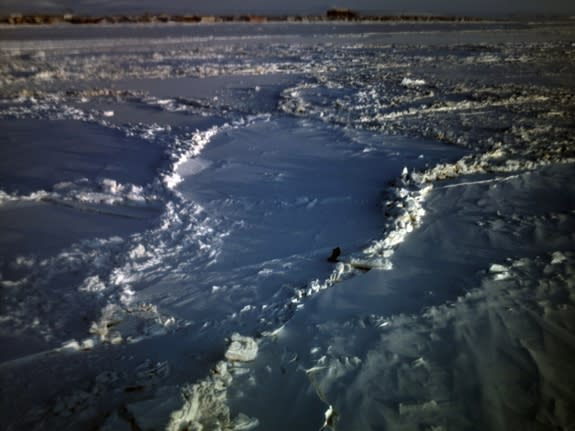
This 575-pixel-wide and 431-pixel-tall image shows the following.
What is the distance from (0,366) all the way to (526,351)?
11.7ft

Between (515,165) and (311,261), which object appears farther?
(515,165)

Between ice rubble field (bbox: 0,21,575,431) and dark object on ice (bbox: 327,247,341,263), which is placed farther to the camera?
dark object on ice (bbox: 327,247,341,263)

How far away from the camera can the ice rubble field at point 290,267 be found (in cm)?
233

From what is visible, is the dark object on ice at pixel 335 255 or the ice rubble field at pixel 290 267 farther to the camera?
the dark object on ice at pixel 335 255

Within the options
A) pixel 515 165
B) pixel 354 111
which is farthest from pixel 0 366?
pixel 354 111

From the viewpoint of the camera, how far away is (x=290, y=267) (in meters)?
3.70

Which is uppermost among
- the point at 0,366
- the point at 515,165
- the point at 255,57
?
the point at 255,57

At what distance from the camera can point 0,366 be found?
267 cm

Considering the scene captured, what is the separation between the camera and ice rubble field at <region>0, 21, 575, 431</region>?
2.33 meters

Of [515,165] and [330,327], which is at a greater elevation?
[515,165]

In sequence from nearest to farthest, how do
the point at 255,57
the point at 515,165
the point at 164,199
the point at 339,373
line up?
the point at 339,373 < the point at 164,199 < the point at 515,165 < the point at 255,57

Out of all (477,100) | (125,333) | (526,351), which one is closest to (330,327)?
(526,351)

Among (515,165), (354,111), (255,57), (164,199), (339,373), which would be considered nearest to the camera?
(339,373)

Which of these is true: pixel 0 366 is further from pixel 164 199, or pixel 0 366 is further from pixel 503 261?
pixel 503 261
